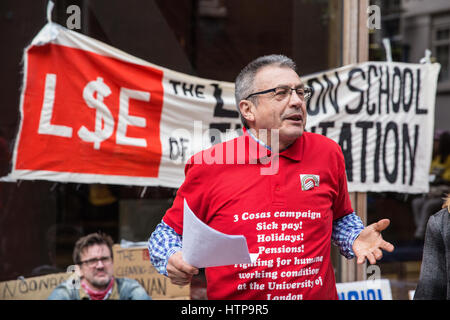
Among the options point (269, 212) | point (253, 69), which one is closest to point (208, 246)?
point (269, 212)

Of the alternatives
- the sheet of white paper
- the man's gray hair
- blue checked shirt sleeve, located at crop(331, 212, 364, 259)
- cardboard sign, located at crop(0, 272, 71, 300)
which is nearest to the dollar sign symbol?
cardboard sign, located at crop(0, 272, 71, 300)

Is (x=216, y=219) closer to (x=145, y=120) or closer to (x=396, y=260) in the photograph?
(x=145, y=120)

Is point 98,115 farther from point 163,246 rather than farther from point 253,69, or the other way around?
point 163,246

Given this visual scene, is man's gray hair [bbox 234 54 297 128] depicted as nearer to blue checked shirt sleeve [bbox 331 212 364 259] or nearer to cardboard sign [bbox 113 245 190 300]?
blue checked shirt sleeve [bbox 331 212 364 259]

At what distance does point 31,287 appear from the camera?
4312 millimetres

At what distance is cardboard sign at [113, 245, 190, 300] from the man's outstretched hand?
247 centimetres

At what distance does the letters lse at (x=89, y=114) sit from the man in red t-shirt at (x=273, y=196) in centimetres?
183

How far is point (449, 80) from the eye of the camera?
Answer: 235 inches

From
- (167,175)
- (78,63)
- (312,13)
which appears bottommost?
(167,175)

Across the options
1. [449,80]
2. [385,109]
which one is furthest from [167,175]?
[449,80]

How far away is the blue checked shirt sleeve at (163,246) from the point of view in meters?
2.36

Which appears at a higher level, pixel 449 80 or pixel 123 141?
pixel 449 80
